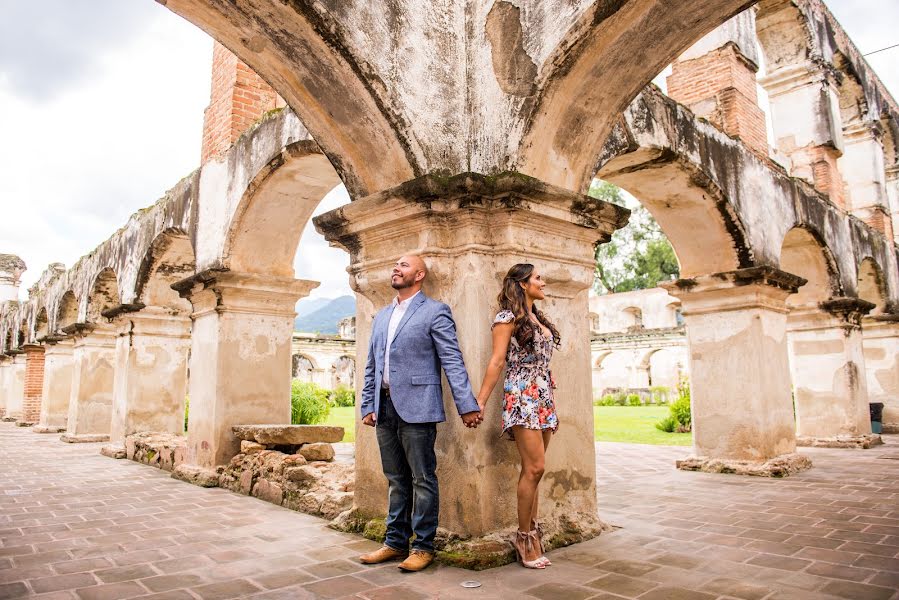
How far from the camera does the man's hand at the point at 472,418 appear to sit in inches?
132

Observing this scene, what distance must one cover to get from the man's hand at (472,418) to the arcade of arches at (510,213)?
1.17ft

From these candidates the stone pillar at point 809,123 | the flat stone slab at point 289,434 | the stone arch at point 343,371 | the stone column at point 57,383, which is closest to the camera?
the flat stone slab at point 289,434

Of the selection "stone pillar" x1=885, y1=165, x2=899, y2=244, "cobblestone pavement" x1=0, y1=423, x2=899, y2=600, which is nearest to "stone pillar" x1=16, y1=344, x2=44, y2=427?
"cobblestone pavement" x1=0, y1=423, x2=899, y2=600

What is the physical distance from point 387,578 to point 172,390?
26.0 ft

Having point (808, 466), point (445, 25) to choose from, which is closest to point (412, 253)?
point (445, 25)

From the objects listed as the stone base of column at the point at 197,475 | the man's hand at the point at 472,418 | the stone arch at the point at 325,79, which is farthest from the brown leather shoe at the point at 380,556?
the stone base of column at the point at 197,475

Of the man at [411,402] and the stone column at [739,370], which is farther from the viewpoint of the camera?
the stone column at [739,370]

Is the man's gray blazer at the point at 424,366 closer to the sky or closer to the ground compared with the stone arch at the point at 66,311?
closer to the ground

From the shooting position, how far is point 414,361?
138 inches

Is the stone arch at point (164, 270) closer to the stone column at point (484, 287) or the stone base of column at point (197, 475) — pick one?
the stone base of column at point (197, 475)

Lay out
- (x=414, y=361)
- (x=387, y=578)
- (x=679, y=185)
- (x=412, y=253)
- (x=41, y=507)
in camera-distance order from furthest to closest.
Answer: (x=679, y=185) → (x=41, y=507) → (x=412, y=253) → (x=414, y=361) → (x=387, y=578)

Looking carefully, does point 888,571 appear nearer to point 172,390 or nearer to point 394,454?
point 394,454

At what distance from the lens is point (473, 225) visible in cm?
391

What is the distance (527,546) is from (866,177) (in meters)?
13.9
